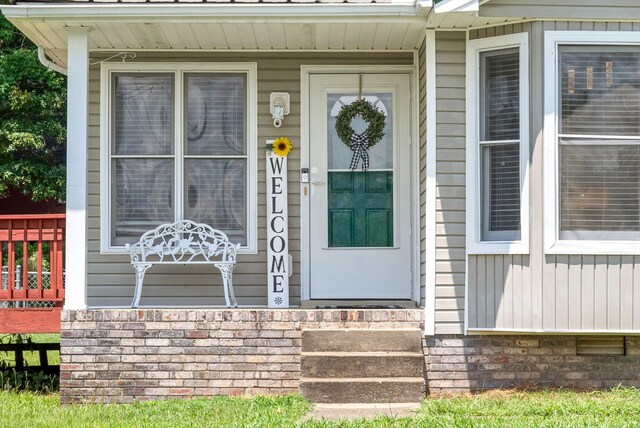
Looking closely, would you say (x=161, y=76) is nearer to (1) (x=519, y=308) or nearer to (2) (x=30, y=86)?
(1) (x=519, y=308)

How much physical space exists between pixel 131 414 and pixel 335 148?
309 cm

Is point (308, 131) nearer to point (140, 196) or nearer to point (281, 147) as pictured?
point (281, 147)

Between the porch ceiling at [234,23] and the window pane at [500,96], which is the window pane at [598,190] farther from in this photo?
the porch ceiling at [234,23]

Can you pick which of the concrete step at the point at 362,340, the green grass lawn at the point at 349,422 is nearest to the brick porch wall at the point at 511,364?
the green grass lawn at the point at 349,422

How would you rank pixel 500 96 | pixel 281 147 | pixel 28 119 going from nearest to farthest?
pixel 500 96 → pixel 281 147 → pixel 28 119

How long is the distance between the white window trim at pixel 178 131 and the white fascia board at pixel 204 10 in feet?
4.01

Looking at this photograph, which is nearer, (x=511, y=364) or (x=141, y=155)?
(x=511, y=364)

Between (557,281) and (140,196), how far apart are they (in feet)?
12.2

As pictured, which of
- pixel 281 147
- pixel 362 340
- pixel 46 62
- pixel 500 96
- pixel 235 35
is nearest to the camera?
pixel 362 340

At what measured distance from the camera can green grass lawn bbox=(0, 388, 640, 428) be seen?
604 centimetres

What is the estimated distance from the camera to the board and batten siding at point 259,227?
8469 millimetres

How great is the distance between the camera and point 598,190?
7066mm

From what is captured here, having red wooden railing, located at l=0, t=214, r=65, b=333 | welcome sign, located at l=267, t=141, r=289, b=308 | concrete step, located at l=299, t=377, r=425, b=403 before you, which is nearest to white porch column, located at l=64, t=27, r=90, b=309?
red wooden railing, located at l=0, t=214, r=65, b=333

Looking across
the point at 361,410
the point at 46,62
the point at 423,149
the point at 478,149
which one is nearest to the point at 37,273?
the point at 46,62
